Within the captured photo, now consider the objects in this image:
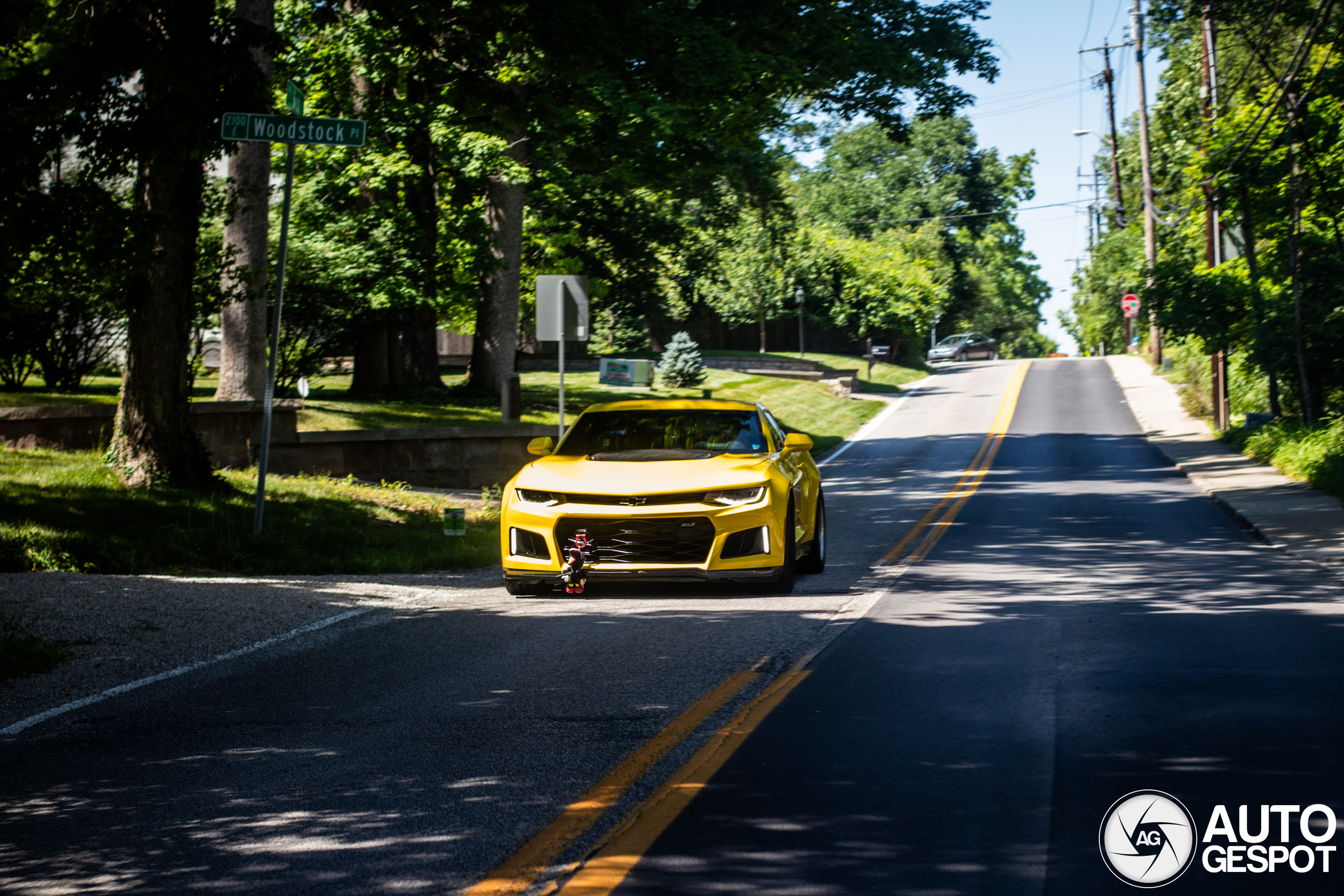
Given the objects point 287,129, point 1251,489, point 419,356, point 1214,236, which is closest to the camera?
point 287,129

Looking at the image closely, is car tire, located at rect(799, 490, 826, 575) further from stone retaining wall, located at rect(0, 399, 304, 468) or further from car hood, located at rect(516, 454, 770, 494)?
stone retaining wall, located at rect(0, 399, 304, 468)

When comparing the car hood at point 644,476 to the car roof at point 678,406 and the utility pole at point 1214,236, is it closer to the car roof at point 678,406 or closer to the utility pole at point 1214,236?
the car roof at point 678,406

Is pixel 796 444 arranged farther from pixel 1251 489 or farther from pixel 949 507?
pixel 1251 489

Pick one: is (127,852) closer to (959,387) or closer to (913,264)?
(959,387)

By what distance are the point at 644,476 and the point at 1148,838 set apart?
5149 millimetres

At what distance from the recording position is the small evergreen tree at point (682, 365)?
39.3m

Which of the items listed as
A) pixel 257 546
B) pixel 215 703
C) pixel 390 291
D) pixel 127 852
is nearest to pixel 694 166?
pixel 390 291

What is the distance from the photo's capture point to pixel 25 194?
10695 mm

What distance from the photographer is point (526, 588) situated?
9445mm

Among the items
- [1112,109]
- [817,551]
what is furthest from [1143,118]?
[817,551]

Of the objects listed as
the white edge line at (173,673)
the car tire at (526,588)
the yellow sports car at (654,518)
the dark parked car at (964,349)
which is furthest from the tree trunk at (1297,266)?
the dark parked car at (964,349)

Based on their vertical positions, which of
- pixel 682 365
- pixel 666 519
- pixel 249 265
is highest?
pixel 249 265

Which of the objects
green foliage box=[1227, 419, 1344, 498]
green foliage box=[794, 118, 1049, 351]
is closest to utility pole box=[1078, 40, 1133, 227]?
green foliage box=[794, 118, 1049, 351]

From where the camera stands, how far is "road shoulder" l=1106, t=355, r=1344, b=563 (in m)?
13.5
